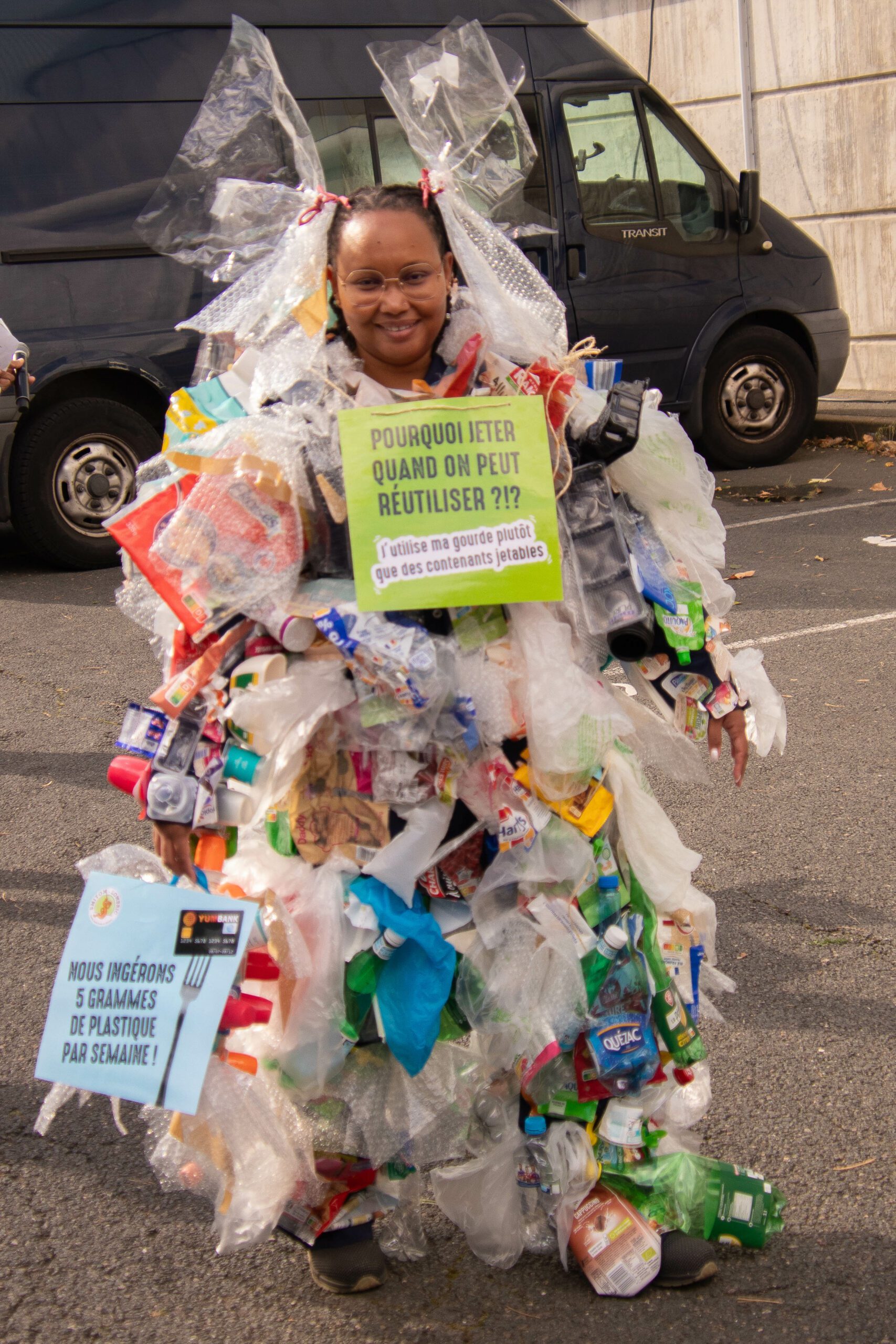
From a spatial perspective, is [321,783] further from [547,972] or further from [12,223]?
[12,223]

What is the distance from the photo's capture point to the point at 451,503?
1.97 metres

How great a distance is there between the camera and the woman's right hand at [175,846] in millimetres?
2004

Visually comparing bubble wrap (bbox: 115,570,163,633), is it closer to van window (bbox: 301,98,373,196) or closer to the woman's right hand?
→ the woman's right hand

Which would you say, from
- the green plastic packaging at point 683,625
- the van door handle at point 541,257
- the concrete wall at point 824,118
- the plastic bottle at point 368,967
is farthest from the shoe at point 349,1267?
the concrete wall at point 824,118

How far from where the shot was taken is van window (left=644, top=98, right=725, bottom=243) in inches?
324

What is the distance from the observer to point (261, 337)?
84.7 inches

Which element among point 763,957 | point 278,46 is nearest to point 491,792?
point 763,957

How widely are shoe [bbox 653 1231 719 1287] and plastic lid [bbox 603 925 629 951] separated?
0.49 m

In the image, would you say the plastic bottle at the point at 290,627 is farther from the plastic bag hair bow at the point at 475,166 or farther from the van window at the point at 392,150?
the van window at the point at 392,150

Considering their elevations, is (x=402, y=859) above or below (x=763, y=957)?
above

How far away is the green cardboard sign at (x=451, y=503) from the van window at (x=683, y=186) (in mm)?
6906

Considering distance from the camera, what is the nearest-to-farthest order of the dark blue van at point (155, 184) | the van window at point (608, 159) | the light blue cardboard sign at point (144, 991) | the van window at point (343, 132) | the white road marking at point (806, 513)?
the light blue cardboard sign at point (144, 991) → the dark blue van at point (155, 184) → the van window at point (343, 132) → the white road marking at point (806, 513) → the van window at point (608, 159)

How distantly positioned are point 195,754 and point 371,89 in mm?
6375

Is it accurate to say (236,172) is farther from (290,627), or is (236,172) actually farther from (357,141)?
(357,141)
